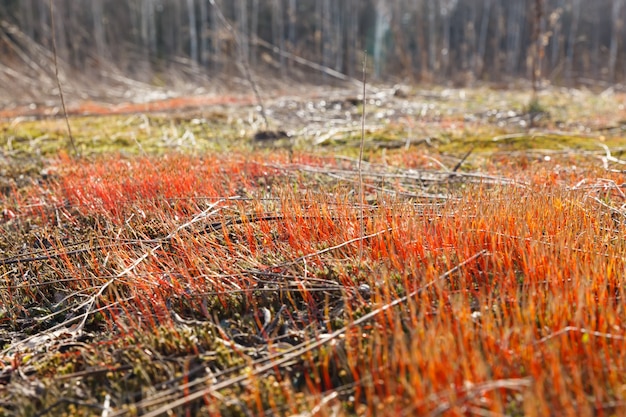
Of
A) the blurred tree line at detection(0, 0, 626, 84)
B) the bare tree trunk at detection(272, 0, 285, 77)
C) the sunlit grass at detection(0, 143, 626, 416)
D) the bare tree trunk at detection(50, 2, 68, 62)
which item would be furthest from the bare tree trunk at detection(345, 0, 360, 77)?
the sunlit grass at detection(0, 143, 626, 416)

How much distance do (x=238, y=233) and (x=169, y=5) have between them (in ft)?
92.9

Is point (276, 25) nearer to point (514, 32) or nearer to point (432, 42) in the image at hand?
point (432, 42)

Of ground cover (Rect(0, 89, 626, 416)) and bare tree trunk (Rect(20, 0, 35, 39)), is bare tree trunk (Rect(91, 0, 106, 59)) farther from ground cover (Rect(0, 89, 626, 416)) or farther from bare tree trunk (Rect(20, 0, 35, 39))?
ground cover (Rect(0, 89, 626, 416))

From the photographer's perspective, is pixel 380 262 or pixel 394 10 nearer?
pixel 380 262

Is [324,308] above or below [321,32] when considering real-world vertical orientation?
below

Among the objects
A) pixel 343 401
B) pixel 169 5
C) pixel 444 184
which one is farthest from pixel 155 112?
pixel 169 5

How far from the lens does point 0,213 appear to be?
3982mm

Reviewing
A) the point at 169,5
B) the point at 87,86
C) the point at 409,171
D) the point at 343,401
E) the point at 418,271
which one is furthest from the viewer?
the point at 169,5

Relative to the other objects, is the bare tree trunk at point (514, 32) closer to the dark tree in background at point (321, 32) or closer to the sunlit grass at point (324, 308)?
the dark tree in background at point (321, 32)

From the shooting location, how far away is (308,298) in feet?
7.28

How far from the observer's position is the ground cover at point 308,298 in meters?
1.56

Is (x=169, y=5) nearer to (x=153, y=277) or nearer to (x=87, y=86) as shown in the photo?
(x=87, y=86)

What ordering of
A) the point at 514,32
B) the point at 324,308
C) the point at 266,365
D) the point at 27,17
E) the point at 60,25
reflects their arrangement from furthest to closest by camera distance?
1. the point at 514,32
2. the point at 27,17
3. the point at 60,25
4. the point at 324,308
5. the point at 266,365

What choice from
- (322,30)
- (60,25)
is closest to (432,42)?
(322,30)
